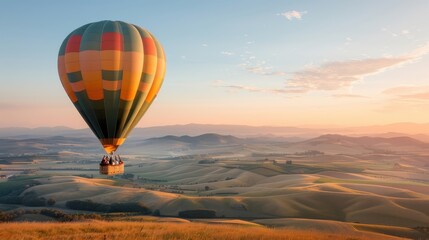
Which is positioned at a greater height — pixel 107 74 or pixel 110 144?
pixel 107 74

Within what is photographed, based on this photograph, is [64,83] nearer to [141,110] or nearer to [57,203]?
[141,110]

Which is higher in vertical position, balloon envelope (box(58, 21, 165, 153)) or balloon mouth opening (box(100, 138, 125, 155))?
balloon envelope (box(58, 21, 165, 153))

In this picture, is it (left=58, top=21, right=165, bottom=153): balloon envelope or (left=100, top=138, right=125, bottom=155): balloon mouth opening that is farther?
(left=58, top=21, right=165, bottom=153): balloon envelope

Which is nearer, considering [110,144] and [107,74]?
[110,144]

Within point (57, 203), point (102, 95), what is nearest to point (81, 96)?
point (102, 95)

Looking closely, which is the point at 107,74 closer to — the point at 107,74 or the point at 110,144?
the point at 107,74

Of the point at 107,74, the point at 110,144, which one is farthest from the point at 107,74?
the point at 110,144

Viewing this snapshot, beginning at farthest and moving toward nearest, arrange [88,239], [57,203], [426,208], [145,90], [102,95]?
1. [57,203]
2. [426,208]
3. [145,90]
4. [102,95]
5. [88,239]
